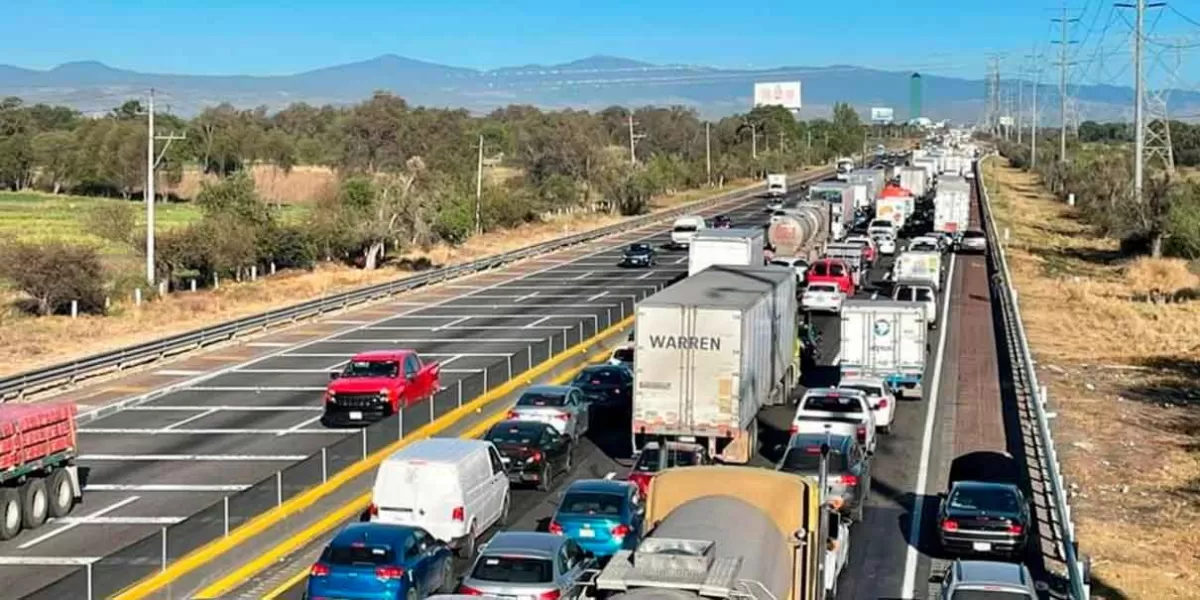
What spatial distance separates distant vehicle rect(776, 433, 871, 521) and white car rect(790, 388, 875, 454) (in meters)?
2.66

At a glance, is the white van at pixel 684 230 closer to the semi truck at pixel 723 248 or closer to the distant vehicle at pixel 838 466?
the semi truck at pixel 723 248

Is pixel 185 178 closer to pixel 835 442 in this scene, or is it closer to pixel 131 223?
pixel 131 223

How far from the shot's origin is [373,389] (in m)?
30.1

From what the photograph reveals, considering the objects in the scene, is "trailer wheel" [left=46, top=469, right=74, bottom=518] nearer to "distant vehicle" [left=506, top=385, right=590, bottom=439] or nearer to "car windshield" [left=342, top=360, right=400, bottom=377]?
"distant vehicle" [left=506, top=385, right=590, bottom=439]

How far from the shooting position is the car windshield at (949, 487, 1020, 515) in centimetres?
2055

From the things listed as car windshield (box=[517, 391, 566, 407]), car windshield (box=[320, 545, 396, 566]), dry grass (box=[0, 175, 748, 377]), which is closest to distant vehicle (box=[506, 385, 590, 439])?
car windshield (box=[517, 391, 566, 407])

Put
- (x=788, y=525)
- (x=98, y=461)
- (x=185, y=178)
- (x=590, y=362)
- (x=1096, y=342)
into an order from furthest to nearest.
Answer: (x=185, y=178) → (x=1096, y=342) → (x=590, y=362) → (x=98, y=461) → (x=788, y=525)

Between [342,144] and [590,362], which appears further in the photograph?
[342,144]

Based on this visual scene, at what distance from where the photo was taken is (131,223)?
208 ft

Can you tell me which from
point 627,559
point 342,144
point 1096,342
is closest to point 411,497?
point 627,559

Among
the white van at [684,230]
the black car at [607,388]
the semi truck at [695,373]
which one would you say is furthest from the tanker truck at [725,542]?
the white van at [684,230]

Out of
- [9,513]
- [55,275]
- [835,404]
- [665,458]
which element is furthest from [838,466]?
[55,275]

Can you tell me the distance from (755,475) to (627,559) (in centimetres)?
275

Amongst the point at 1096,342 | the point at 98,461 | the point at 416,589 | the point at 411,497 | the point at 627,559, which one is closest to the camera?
the point at 627,559
